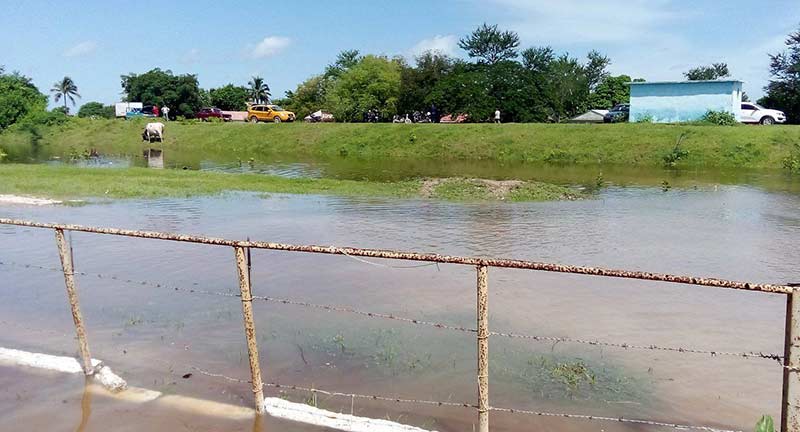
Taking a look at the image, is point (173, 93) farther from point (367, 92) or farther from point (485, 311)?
point (485, 311)

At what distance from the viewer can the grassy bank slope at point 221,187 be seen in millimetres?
22453

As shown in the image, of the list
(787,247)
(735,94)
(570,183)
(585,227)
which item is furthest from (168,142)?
(787,247)

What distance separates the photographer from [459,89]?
5734 centimetres

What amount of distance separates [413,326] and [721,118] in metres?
40.1

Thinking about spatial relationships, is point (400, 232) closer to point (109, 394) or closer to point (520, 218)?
point (520, 218)

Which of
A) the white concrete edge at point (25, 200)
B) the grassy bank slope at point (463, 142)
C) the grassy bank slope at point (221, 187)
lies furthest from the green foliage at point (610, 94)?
the white concrete edge at point (25, 200)

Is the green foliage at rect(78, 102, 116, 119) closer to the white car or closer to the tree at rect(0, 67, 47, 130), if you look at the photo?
the tree at rect(0, 67, 47, 130)

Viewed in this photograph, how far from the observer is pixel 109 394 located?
21.2 ft

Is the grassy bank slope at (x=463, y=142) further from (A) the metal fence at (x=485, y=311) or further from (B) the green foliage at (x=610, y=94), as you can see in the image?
(B) the green foliage at (x=610, y=94)

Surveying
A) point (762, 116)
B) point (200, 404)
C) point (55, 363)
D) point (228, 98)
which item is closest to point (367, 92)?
Answer: point (762, 116)

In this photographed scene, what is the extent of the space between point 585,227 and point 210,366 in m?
11.7

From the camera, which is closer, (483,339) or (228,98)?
(483,339)

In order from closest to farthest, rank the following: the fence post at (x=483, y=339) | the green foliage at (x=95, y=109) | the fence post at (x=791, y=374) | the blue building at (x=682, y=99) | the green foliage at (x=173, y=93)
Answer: the fence post at (x=791, y=374), the fence post at (x=483, y=339), the blue building at (x=682, y=99), the green foliage at (x=173, y=93), the green foliage at (x=95, y=109)

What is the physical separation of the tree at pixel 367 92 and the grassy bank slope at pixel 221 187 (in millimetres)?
35055
